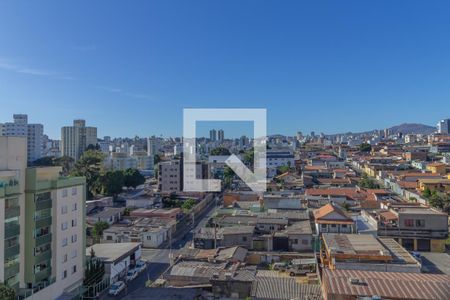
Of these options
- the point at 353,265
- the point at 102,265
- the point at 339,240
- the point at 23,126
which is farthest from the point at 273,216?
the point at 23,126

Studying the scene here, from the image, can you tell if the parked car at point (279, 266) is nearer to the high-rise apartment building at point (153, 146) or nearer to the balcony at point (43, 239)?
the balcony at point (43, 239)

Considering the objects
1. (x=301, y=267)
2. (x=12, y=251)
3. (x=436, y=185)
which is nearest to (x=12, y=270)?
(x=12, y=251)

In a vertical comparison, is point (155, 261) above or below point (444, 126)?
below

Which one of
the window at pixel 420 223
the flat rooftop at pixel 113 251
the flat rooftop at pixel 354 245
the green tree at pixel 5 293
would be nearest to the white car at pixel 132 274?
the flat rooftop at pixel 113 251

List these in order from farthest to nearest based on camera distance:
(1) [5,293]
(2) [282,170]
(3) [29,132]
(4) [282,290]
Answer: (3) [29,132]
(2) [282,170]
(4) [282,290]
(1) [5,293]

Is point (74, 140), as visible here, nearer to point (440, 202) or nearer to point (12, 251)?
point (440, 202)

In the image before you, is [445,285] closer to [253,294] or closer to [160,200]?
[253,294]

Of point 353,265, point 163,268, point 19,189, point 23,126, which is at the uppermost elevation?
point 23,126
